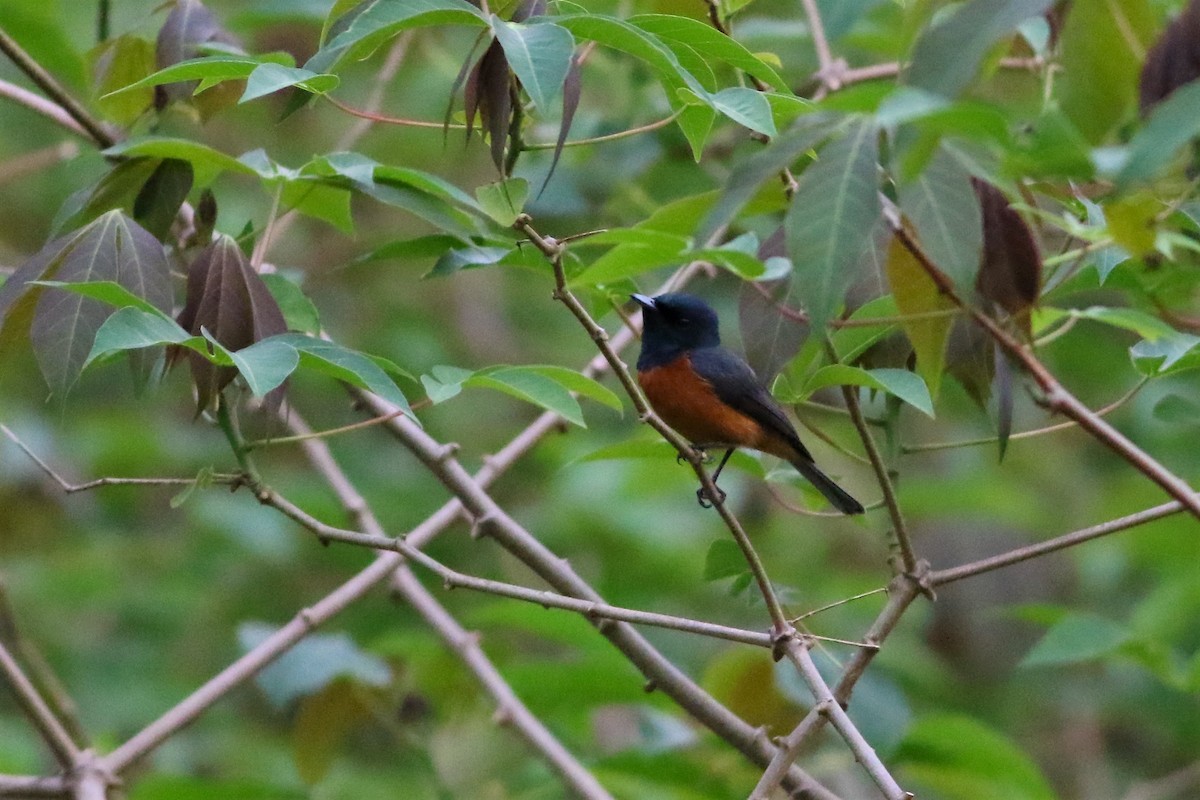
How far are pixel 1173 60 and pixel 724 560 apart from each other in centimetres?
128

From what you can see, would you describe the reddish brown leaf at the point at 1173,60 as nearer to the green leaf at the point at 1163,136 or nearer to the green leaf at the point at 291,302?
the green leaf at the point at 1163,136

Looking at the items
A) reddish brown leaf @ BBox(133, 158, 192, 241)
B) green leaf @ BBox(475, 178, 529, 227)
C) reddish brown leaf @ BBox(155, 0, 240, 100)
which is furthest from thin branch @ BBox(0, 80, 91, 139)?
green leaf @ BBox(475, 178, 529, 227)

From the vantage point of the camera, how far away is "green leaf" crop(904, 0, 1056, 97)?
1.43 m

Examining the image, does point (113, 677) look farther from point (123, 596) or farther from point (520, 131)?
point (520, 131)

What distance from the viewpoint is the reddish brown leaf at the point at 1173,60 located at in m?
2.18

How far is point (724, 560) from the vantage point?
278cm

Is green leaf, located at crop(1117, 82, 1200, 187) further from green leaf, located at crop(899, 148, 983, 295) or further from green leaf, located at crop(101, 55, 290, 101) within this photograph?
green leaf, located at crop(101, 55, 290, 101)

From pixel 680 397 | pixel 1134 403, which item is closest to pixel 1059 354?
pixel 1134 403

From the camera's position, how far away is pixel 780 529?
304 inches

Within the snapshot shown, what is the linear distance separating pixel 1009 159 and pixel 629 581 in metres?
4.83

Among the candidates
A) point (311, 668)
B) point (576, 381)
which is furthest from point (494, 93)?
point (311, 668)

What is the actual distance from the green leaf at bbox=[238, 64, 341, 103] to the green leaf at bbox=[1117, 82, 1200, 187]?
1209 mm

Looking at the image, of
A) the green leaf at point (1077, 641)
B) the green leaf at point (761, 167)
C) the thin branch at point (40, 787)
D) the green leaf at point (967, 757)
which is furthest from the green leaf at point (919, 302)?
the thin branch at point (40, 787)

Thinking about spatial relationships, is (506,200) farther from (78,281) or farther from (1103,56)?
(1103,56)
